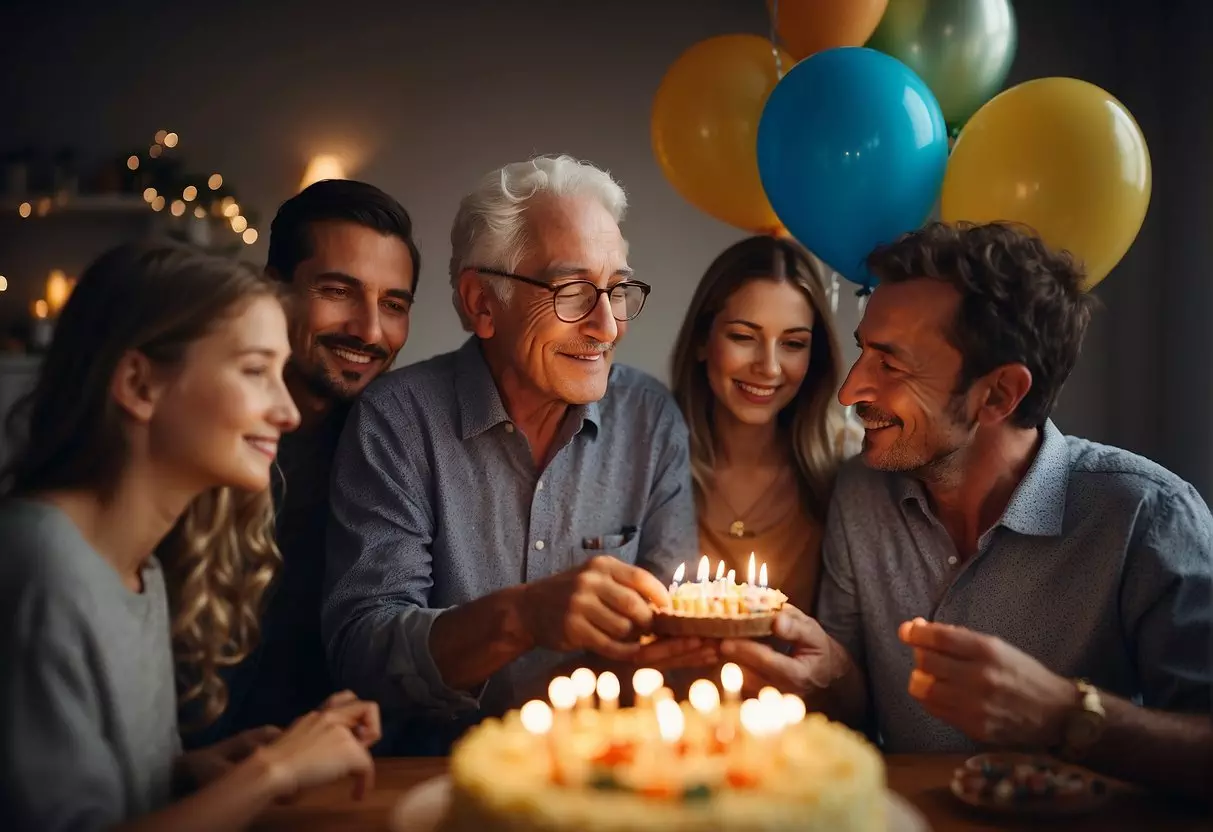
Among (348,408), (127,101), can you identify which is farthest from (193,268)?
(127,101)

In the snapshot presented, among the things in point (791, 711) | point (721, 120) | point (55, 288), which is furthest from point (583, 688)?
point (55, 288)

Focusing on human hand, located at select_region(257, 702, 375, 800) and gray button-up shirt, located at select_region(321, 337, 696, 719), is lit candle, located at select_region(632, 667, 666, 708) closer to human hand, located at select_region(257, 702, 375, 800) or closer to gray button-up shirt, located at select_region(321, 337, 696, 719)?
human hand, located at select_region(257, 702, 375, 800)

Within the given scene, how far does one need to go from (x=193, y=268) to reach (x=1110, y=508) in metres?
1.91

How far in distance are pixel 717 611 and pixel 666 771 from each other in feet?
2.32

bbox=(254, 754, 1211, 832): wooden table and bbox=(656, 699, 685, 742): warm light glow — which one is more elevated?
bbox=(656, 699, 685, 742): warm light glow

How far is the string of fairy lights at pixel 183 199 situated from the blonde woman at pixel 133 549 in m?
5.38

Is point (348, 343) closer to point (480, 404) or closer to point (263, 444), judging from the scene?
point (480, 404)

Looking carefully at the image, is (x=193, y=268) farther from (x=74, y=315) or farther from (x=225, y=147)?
(x=225, y=147)

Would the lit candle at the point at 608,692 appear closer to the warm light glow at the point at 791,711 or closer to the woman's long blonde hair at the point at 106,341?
the warm light glow at the point at 791,711

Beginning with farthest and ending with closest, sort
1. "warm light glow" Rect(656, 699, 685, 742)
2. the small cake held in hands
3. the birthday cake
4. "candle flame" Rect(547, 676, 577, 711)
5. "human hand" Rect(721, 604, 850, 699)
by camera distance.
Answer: "human hand" Rect(721, 604, 850, 699), the small cake held in hands, "candle flame" Rect(547, 676, 577, 711), "warm light glow" Rect(656, 699, 685, 742), the birthday cake

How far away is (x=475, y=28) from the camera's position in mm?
7266

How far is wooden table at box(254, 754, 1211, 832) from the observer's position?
1.79 metres

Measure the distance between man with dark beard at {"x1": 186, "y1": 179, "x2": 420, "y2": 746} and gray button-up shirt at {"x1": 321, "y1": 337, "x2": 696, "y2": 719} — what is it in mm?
220

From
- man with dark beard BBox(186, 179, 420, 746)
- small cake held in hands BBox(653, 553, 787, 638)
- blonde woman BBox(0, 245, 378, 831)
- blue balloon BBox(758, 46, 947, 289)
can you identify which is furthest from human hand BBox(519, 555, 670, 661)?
blue balloon BBox(758, 46, 947, 289)
